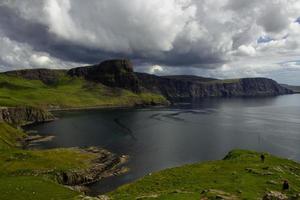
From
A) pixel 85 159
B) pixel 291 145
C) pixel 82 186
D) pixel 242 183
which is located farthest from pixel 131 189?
pixel 291 145

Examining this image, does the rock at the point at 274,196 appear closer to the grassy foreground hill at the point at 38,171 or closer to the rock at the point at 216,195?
the rock at the point at 216,195

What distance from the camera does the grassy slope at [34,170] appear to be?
180 ft

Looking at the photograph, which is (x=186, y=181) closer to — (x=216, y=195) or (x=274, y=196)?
(x=216, y=195)

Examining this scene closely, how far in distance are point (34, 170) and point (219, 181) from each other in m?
55.5

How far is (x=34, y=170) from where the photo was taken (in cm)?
9131

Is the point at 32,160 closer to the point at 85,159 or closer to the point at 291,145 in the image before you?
the point at 85,159

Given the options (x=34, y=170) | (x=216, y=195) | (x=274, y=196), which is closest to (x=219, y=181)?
(x=274, y=196)

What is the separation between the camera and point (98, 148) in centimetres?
14788

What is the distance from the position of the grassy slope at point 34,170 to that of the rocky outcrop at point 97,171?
2632 mm

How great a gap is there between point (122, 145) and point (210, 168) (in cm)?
8577

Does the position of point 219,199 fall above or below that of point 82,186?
above

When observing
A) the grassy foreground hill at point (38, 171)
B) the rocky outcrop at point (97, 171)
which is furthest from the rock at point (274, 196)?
the rocky outcrop at point (97, 171)

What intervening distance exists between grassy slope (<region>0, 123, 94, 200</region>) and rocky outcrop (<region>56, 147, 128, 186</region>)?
8.64 feet

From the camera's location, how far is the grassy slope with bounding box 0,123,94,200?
54.9 metres
